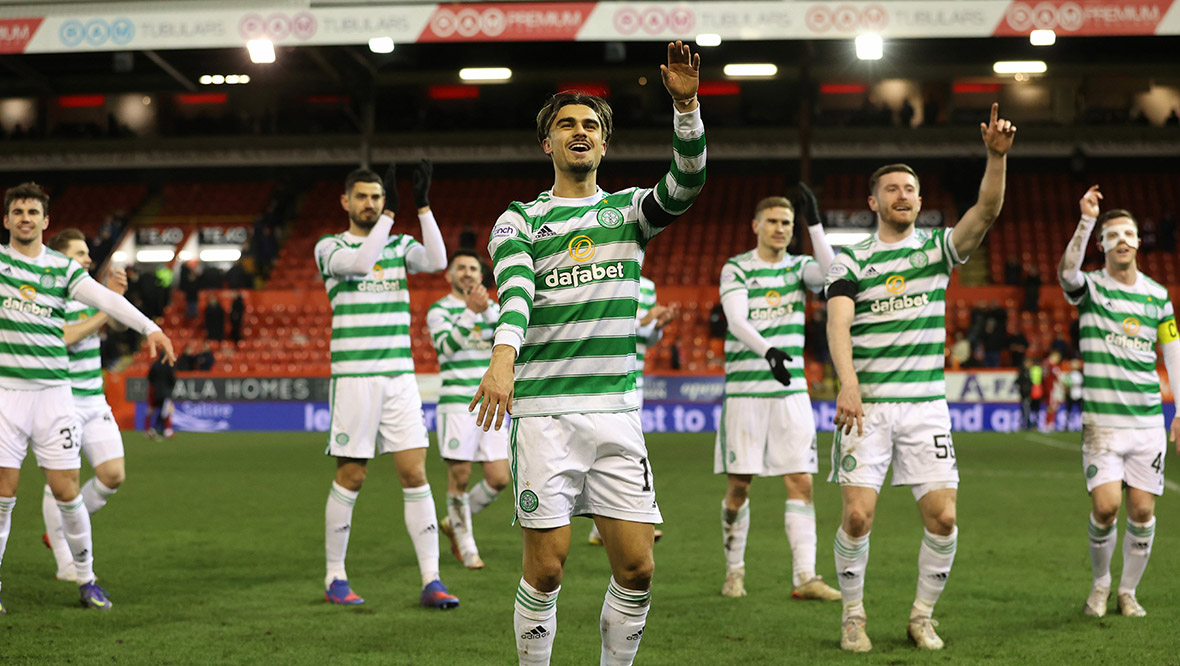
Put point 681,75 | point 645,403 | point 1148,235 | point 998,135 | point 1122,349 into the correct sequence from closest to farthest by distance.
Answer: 1. point 681,75
2. point 998,135
3. point 1122,349
4. point 645,403
5. point 1148,235

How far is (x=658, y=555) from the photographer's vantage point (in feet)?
27.0

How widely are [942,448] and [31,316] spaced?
4.97 metres

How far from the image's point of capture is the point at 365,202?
6.60 m

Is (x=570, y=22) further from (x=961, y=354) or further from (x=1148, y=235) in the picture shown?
(x=1148, y=235)

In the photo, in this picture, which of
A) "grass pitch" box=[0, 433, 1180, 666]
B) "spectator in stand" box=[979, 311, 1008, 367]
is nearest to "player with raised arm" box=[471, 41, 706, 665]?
"grass pitch" box=[0, 433, 1180, 666]

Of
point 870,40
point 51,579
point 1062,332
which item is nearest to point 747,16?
point 870,40

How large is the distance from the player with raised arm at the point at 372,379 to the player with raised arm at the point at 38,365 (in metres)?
1.21

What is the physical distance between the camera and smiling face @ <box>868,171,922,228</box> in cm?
546

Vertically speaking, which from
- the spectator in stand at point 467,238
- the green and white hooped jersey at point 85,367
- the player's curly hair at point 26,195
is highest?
the spectator in stand at point 467,238

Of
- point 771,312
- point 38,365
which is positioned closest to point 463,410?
point 771,312

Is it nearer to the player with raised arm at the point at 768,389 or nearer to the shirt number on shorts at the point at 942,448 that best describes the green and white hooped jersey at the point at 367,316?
the player with raised arm at the point at 768,389

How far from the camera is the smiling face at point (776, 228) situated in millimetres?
7059

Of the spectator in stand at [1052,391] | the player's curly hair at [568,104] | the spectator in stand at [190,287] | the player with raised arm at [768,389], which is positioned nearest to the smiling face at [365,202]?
the player with raised arm at [768,389]

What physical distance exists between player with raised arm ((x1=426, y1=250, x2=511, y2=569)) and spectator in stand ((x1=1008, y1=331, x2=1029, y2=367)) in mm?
16217
